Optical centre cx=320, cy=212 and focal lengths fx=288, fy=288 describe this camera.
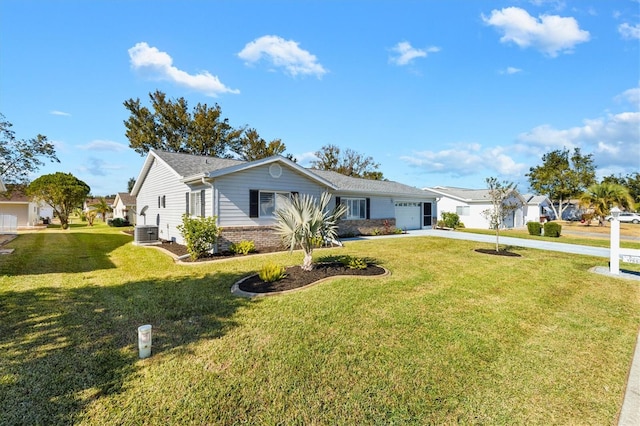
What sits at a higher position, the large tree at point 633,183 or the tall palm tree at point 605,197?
the large tree at point 633,183

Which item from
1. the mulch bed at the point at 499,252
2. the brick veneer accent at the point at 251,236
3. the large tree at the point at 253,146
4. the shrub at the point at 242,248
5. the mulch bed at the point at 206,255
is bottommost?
the mulch bed at the point at 499,252

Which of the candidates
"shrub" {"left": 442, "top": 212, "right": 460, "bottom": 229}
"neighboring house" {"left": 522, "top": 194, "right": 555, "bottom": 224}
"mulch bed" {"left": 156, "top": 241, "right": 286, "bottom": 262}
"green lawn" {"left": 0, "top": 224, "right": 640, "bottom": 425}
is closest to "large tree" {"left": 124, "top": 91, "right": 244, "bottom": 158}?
"mulch bed" {"left": 156, "top": 241, "right": 286, "bottom": 262}

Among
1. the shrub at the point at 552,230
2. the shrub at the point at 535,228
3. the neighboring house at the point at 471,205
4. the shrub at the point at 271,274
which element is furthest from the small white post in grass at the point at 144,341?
the neighboring house at the point at 471,205

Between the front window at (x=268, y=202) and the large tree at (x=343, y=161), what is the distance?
29.2 metres

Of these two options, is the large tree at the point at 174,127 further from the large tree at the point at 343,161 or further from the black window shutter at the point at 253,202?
the black window shutter at the point at 253,202

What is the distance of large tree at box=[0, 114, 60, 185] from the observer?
15445 millimetres

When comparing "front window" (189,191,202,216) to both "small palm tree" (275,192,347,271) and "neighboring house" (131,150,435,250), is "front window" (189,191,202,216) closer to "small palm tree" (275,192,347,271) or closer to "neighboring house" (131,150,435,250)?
"neighboring house" (131,150,435,250)

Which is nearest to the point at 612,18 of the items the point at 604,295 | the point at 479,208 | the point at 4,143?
the point at 604,295

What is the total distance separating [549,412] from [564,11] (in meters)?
13.8

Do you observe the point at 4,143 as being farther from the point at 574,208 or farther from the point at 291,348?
the point at 574,208

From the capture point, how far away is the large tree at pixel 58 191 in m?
26.2

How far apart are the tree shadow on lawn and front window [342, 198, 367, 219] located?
12778 millimetres

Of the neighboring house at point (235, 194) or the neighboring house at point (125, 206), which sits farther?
the neighboring house at point (125, 206)

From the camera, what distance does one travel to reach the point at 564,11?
34.8 feet
